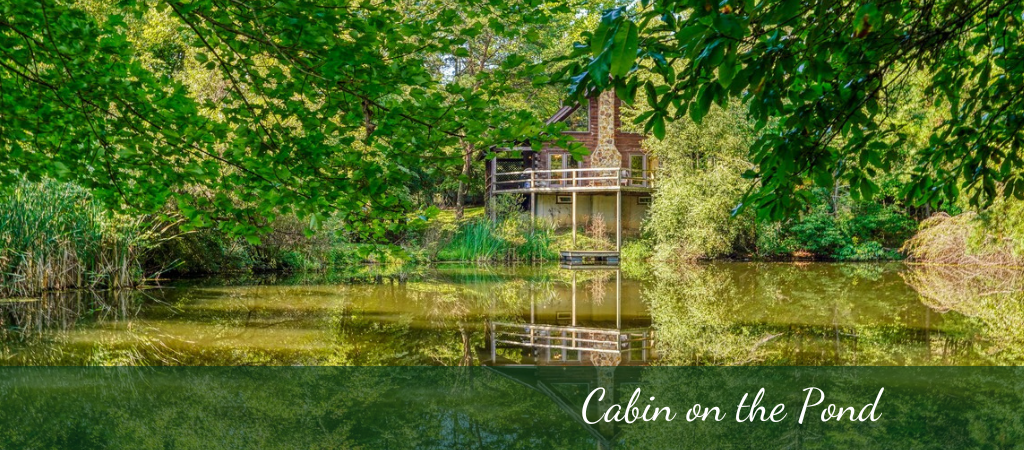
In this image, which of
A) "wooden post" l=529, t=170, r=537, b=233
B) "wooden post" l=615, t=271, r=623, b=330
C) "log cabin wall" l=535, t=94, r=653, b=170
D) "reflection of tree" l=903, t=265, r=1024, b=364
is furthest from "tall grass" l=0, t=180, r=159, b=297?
"log cabin wall" l=535, t=94, r=653, b=170

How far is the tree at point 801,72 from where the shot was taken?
74.8 inches

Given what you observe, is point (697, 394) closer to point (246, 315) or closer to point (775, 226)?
point (246, 315)

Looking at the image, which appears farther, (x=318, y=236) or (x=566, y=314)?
(x=318, y=236)

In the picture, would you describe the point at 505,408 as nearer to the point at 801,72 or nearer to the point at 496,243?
the point at 801,72

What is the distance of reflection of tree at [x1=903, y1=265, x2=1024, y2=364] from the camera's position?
756 centimetres

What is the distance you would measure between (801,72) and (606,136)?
24.3 meters

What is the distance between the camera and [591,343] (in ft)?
26.4

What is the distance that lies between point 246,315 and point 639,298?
6126 millimetres

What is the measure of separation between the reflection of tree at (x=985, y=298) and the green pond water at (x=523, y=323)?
35 millimetres

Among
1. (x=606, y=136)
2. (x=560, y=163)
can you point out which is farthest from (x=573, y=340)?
(x=560, y=163)

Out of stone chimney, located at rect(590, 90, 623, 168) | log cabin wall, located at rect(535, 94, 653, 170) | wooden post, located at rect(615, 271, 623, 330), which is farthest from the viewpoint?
log cabin wall, located at rect(535, 94, 653, 170)

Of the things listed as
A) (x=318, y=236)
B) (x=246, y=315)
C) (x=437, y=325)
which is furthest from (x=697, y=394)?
(x=318, y=236)

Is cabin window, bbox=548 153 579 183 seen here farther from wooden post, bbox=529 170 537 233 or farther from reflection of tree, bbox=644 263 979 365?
reflection of tree, bbox=644 263 979 365

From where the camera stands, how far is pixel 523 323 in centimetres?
938
